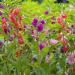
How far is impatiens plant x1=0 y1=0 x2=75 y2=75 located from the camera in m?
2.67

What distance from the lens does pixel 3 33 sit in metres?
2.75

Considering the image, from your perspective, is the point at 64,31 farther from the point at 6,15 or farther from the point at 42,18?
the point at 6,15

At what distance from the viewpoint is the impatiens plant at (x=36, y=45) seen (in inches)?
105

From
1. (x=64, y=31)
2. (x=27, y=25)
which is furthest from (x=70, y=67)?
(x=27, y=25)

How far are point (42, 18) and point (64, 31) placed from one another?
20 centimetres

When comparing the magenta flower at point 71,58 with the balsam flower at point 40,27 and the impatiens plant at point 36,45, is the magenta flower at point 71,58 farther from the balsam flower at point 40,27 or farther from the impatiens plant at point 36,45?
the balsam flower at point 40,27

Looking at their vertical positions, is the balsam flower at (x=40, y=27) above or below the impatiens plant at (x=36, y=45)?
above

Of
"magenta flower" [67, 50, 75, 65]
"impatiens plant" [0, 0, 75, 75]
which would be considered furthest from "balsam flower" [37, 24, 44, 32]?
"magenta flower" [67, 50, 75, 65]

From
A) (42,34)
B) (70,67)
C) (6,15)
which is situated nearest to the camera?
(42,34)

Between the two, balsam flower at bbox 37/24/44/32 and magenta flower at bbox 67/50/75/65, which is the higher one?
balsam flower at bbox 37/24/44/32

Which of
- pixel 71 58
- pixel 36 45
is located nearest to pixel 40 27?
pixel 36 45

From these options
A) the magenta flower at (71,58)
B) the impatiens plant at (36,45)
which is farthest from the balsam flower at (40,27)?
the magenta flower at (71,58)

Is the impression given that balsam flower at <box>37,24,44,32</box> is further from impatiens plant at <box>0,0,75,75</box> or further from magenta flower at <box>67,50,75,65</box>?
magenta flower at <box>67,50,75,65</box>

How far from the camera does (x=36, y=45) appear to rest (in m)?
2.69
